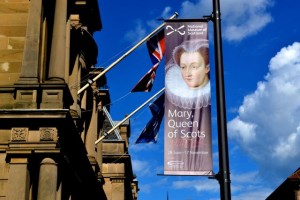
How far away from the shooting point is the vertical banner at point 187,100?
423 inches

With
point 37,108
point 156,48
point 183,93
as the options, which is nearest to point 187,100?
point 183,93

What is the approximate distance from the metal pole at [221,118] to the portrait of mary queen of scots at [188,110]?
116 centimetres

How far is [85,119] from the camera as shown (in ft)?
93.4

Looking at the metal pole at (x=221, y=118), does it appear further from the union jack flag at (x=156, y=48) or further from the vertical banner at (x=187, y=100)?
the union jack flag at (x=156, y=48)

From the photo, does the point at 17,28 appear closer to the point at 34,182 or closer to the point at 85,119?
the point at 34,182

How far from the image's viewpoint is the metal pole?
9.27m

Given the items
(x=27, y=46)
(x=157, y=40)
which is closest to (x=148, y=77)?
(x=157, y=40)

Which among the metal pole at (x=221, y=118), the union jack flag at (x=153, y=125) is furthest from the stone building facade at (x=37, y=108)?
the metal pole at (x=221, y=118)

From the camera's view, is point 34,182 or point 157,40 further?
point 34,182

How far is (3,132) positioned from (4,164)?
994 mm

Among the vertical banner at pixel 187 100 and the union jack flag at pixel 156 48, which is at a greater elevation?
Answer: the union jack flag at pixel 156 48

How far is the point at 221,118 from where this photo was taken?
31.5 ft

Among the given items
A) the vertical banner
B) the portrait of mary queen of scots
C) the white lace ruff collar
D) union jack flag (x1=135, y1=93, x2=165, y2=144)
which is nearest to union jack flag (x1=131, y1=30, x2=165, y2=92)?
union jack flag (x1=135, y1=93, x2=165, y2=144)

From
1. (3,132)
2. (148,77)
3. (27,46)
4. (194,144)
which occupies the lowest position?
(194,144)
